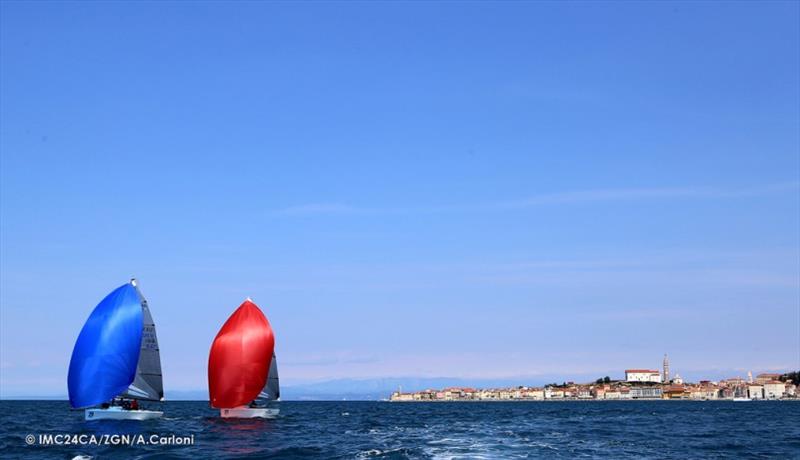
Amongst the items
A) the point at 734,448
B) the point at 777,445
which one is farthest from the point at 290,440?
the point at 777,445

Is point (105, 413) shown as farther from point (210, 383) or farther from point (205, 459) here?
point (205, 459)

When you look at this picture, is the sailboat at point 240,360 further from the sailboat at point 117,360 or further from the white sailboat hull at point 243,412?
the sailboat at point 117,360

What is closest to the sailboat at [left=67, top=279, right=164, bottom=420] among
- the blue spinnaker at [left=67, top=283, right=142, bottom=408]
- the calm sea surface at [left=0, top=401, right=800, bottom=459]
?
the blue spinnaker at [left=67, top=283, right=142, bottom=408]

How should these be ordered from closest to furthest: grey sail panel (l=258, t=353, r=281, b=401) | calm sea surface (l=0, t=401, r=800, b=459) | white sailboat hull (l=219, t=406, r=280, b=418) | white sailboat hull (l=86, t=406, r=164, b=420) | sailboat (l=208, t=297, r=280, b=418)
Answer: calm sea surface (l=0, t=401, r=800, b=459) < white sailboat hull (l=86, t=406, r=164, b=420) < sailboat (l=208, t=297, r=280, b=418) < white sailboat hull (l=219, t=406, r=280, b=418) < grey sail panel (l=258, t=353, r=281, b=401)

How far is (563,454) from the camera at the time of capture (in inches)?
2021

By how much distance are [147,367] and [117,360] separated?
13.3 feet

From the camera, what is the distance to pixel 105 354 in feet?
225

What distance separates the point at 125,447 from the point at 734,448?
126ft

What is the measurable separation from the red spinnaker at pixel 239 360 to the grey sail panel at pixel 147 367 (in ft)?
17.0

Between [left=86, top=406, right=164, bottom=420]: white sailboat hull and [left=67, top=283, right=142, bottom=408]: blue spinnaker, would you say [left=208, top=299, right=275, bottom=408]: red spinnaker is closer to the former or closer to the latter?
[left=86, top=406, right=164, bottom=420]: white sailboat hull

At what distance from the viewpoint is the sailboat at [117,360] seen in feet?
225

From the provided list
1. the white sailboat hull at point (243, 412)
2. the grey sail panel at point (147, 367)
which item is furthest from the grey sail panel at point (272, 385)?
the grey sail panel at point (147, 367)

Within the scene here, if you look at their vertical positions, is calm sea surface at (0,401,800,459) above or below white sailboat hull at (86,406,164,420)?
below

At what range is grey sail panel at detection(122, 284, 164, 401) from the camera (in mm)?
72125
